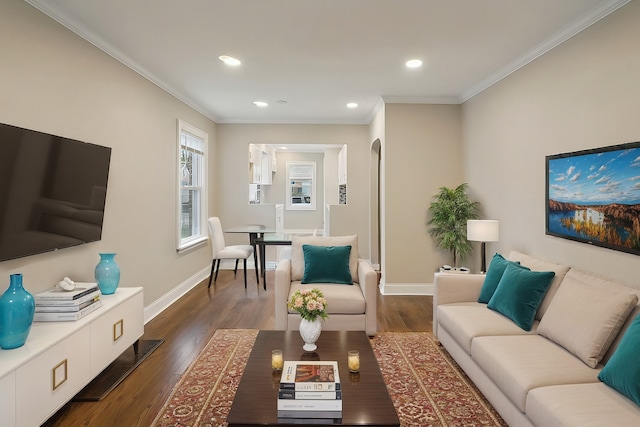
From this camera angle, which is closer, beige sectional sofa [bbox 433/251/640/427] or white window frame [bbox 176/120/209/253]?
beige sectional sofa [bbox 433/251/640/427]

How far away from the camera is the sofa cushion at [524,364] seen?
74.9 inches

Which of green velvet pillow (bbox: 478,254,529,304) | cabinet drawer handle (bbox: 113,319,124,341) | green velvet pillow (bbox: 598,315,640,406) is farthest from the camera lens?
green velvet pillow (bbox: 478,254,529,304)

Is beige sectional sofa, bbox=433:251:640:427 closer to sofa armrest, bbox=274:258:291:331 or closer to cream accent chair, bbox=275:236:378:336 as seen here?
cream accent chair, bbox=275:236:378:336

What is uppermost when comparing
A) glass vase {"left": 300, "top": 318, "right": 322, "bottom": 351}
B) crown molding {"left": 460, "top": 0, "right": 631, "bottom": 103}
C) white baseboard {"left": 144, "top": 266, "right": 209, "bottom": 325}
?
crown molding {"left": 460, "top": 0, "right": 631, "bottom": 103}

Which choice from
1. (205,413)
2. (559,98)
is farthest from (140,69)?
(559,98)

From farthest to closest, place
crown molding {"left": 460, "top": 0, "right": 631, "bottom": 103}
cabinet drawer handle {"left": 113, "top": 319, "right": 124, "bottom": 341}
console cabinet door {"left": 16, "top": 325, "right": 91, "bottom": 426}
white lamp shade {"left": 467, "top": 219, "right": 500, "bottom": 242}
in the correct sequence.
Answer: white lamp shade {"left": 467, "top": 219, "right": 500, "bottom": 242}, cabinet drawer handle {"left": 113, "top": 319, "right": 124, "bottom": 341}, crown molding {"left": 460, "top": 0, "right": 631, "bottom": 103}, console cabinet door {"left": 16, "top": 325, "right": 91, "bottom": 426}

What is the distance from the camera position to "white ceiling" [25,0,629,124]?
2.61m

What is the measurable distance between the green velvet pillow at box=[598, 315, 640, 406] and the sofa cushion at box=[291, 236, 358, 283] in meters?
2.29

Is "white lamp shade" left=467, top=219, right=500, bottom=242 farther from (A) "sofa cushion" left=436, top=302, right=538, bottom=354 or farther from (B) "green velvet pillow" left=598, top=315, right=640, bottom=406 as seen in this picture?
(B) "green velvet pillow" left=598, top=315, right=640, bottom=406

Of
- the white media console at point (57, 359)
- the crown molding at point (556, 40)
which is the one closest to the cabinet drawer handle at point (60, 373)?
the white media console at point (57, 359)

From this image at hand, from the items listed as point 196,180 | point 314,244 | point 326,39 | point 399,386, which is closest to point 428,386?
point 399,386

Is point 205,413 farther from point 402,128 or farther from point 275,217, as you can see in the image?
point 275,217

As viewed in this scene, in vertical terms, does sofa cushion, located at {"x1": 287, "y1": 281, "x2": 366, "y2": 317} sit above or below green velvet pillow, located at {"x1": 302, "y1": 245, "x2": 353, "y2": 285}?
below

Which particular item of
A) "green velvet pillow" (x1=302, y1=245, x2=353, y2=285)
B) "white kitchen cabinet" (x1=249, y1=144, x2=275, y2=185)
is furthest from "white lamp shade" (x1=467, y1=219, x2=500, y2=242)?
"white kitchen cabinet" (x1=249, y1=144, x2=275, y2=185)
